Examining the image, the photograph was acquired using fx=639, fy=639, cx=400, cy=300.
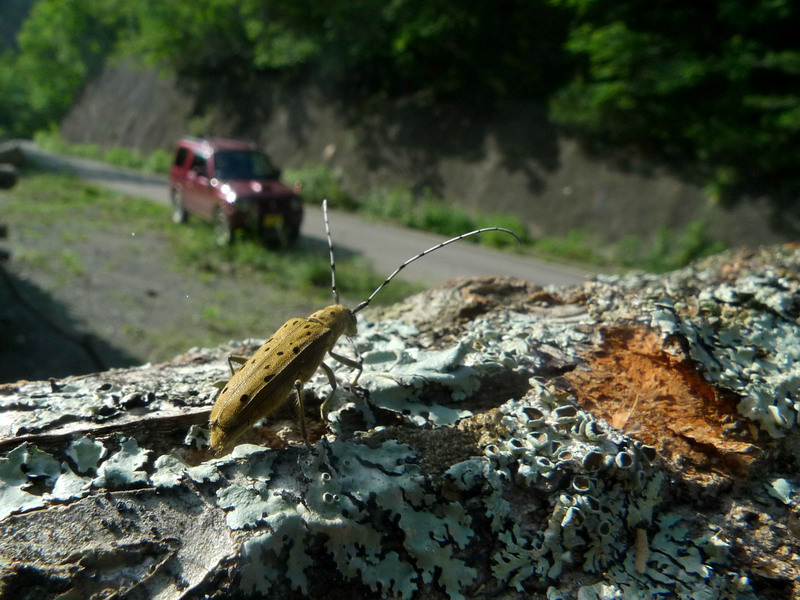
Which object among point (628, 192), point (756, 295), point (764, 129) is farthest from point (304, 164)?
point (756, 295)

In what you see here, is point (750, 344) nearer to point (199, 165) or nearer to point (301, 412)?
point (301, 412)

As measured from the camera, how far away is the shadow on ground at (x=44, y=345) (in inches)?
238

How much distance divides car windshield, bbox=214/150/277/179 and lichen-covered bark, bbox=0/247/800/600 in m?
11.7

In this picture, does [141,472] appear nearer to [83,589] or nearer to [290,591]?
[83,589]

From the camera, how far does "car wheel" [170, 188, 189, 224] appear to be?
14.2 metres

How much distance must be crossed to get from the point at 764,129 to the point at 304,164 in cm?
1579

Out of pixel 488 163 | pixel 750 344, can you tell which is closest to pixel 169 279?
pixel 750 344

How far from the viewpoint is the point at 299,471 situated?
1430 millimetres

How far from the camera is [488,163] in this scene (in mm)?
19344

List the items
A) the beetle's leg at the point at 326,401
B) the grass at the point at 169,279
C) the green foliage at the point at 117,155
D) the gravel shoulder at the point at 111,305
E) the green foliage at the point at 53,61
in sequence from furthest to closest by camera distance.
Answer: the green foliage at the point at 53,61 < the green foliage at the point at 117,155 < the grass at the point at 169,279 < the gravel shoulder at the point at 111,305 < the beetle's leg at the point at 326,401

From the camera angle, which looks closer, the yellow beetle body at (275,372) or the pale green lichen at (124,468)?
the pale green lichen at (124,468)

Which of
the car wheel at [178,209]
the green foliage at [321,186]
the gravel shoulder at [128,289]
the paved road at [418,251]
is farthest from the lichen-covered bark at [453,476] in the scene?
the green foliage at [321,186]

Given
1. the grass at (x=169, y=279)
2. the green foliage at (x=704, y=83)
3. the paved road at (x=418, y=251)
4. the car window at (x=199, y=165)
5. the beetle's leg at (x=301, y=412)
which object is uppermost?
the green foliage at (x=704, y=83)

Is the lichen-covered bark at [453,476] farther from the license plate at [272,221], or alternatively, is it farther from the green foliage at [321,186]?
the green foliage at [321,186]
